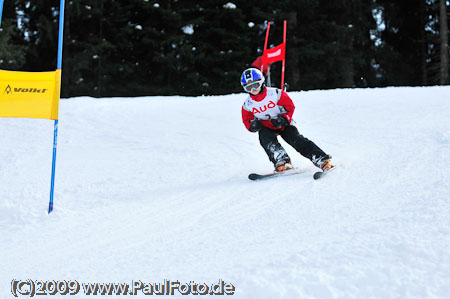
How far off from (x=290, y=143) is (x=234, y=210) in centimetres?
172

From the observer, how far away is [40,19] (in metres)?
20.4

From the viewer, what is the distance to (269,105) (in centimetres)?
520

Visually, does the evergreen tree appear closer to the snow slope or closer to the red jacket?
the snow slope

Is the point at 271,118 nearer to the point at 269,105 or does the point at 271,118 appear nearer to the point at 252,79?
the point at 269,105

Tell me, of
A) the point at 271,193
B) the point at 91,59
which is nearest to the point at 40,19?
the point at 91,59

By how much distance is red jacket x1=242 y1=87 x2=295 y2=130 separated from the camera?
203 inches

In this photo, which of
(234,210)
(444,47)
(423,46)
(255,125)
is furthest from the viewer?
(423,46)

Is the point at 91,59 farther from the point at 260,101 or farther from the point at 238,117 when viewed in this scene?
the point at 260,101

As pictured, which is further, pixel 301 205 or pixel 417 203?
pixel 301 205

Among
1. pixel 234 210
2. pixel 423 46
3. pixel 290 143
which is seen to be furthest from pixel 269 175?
pixel 423 46

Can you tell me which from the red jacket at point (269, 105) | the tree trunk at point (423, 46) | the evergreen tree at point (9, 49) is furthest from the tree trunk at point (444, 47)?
the evergreen tree at point (9, 49)

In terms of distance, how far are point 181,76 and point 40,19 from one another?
716 centimetres

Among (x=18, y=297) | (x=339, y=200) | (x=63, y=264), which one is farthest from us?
(x=339, y=200)

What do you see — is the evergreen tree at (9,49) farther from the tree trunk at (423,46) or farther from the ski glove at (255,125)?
the tree trunk at (423,46)
